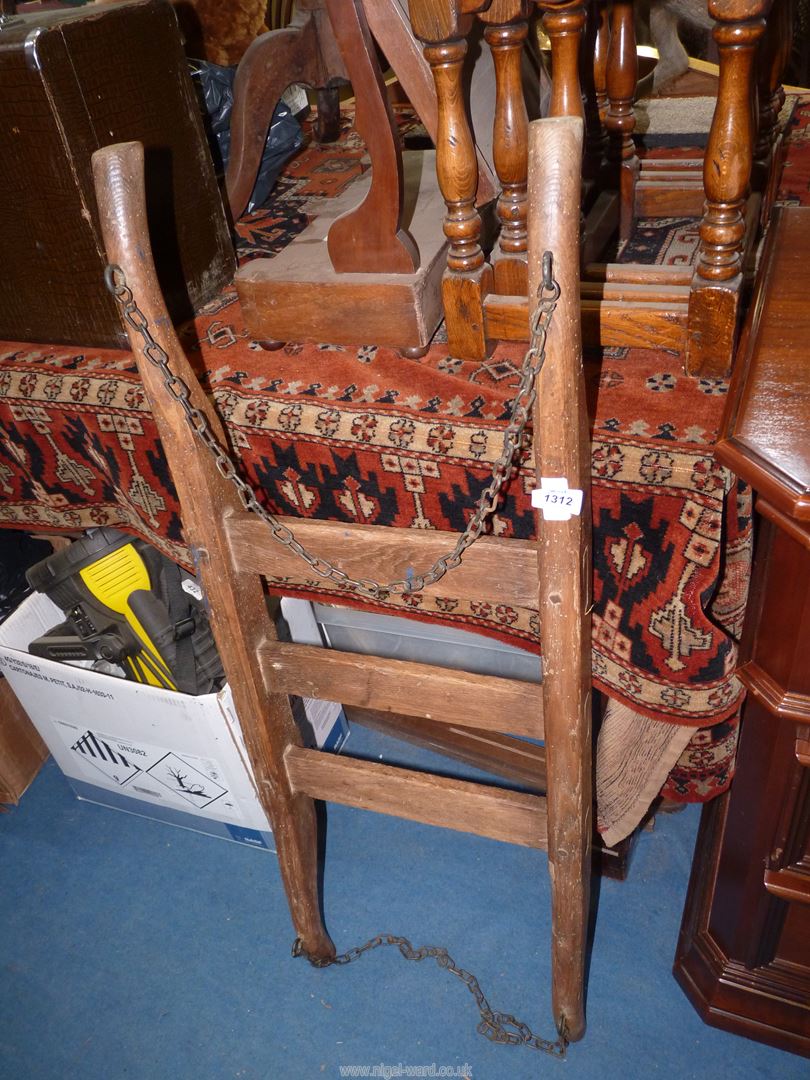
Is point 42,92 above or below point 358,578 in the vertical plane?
above

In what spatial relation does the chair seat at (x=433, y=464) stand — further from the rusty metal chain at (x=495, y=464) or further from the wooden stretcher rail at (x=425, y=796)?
the wooden stretcher rail at (x=425, y=796)

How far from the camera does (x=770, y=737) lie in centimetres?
98

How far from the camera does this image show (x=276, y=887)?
1.61m

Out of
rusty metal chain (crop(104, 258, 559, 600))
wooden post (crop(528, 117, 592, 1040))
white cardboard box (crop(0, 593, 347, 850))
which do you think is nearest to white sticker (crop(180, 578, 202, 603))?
white cardboard box (crop(0, 593, 347, 850))

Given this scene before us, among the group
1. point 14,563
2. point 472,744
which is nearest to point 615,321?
point 472,744

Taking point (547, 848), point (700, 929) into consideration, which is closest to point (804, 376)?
point (547, 848)

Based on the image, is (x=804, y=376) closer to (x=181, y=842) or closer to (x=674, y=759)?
(x=674, y=759)

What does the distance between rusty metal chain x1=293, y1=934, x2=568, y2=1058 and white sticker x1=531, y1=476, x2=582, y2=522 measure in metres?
0.87

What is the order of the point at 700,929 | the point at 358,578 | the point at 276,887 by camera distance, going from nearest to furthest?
the point at 358,578 → the point at 700,929 → the point at 276,887

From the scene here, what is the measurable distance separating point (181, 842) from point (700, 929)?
993 mm

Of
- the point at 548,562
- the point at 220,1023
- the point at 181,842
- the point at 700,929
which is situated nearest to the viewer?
Answer: the point at 548,562

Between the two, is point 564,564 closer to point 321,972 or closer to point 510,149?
point 510,149

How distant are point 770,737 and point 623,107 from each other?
1127 mm

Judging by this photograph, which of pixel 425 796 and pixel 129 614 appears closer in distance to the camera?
pixel 425 796
